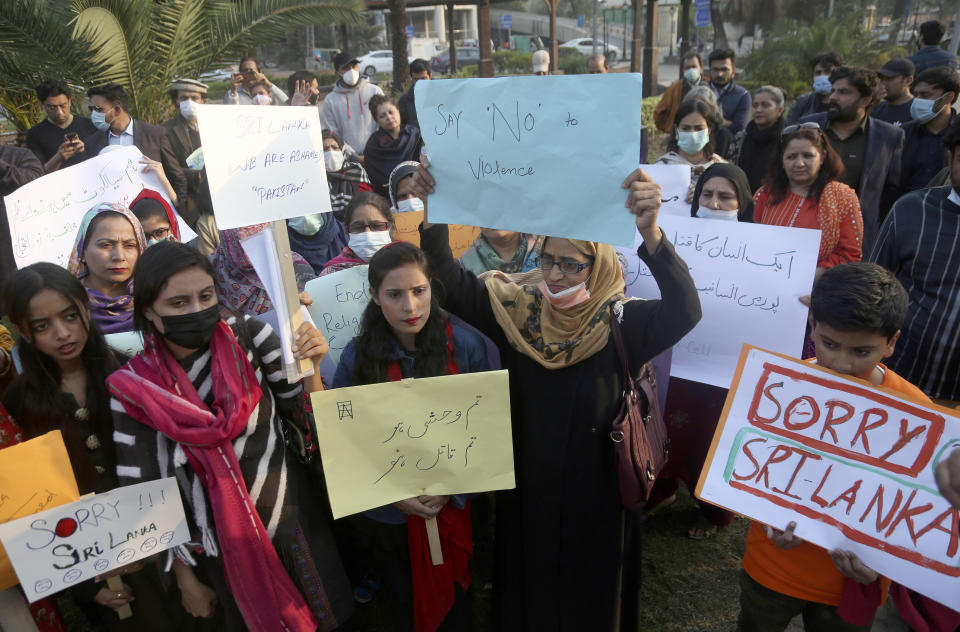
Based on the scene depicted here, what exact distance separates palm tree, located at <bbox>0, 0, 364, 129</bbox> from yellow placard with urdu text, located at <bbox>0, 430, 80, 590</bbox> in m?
7.85

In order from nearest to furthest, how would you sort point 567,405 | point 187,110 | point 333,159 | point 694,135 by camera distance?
1. point 567,405
2. point 694,135
3. point 333,159
4. point 187,110

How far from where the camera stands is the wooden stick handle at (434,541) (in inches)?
93.4

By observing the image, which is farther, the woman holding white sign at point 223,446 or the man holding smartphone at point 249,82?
the man holding smartphone at point 249,82

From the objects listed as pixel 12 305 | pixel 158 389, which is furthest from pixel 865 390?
pixel 12 305

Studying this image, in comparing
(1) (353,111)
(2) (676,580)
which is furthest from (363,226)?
(1) (353,111)

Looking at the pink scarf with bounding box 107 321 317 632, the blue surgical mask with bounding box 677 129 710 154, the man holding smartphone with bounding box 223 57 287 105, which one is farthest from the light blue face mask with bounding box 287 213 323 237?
the man holding smartphone with bounding box 223 57 287 105

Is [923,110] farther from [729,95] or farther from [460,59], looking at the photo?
[460,59]

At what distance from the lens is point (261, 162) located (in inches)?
88.1

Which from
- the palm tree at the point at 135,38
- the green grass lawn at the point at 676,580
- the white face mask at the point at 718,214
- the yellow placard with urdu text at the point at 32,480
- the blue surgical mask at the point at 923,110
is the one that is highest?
the palm tree at the point at 135,38

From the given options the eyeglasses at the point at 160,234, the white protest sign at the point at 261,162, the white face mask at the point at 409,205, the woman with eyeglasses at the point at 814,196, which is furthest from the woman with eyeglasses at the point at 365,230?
the woman with eyeglasses at the point at 814,196

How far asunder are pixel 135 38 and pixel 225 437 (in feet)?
27.2

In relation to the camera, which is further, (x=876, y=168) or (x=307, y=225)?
(x=876, y=168)

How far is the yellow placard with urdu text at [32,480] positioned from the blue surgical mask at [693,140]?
4.30m

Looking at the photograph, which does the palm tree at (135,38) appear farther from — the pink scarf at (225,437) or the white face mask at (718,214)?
the white face mask at (718,214)
